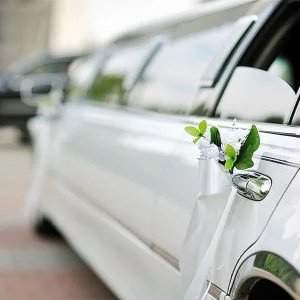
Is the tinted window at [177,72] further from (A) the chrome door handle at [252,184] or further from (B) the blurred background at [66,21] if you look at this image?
(B) the blurred background at [66,21]

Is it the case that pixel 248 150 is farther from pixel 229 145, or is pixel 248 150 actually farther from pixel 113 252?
pixel 113 252

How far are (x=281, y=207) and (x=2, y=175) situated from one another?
922cm

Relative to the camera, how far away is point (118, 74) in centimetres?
543

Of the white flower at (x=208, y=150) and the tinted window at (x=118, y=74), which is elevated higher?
the white flower at (x=208, y=150)

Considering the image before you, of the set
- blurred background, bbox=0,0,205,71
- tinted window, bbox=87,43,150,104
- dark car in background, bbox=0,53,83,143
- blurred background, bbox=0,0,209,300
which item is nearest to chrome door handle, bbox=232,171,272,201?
tinted window, bbox=87,43,150,104

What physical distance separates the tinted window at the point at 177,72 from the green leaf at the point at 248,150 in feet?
3.60

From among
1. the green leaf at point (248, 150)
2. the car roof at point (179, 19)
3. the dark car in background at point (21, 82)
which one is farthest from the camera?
the dark car in background at point (21, 82)

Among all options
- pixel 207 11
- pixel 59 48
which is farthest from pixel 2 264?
pixel 59 48

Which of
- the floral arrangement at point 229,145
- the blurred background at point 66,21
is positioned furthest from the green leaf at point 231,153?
the blurred background at point 66,21

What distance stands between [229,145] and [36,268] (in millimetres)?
3479

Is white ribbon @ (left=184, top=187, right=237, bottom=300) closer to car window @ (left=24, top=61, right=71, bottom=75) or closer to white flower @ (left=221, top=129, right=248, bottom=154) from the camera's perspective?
white flower @ (left=221, top=129, right=248, bottom=154)

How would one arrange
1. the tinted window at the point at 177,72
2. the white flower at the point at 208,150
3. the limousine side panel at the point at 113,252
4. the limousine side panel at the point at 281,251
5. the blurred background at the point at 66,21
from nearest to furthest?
the limousine side panel at the point at 281,251 < the white flower at the point at 208,150 < the limousine side panel at the point at 113,252 < the tinted window at the point at 177,72 < the blurred background at the point at 66,21

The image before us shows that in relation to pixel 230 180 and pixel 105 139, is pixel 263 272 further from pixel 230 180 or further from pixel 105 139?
pixel 105 139

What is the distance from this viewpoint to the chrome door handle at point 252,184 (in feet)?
8.20
